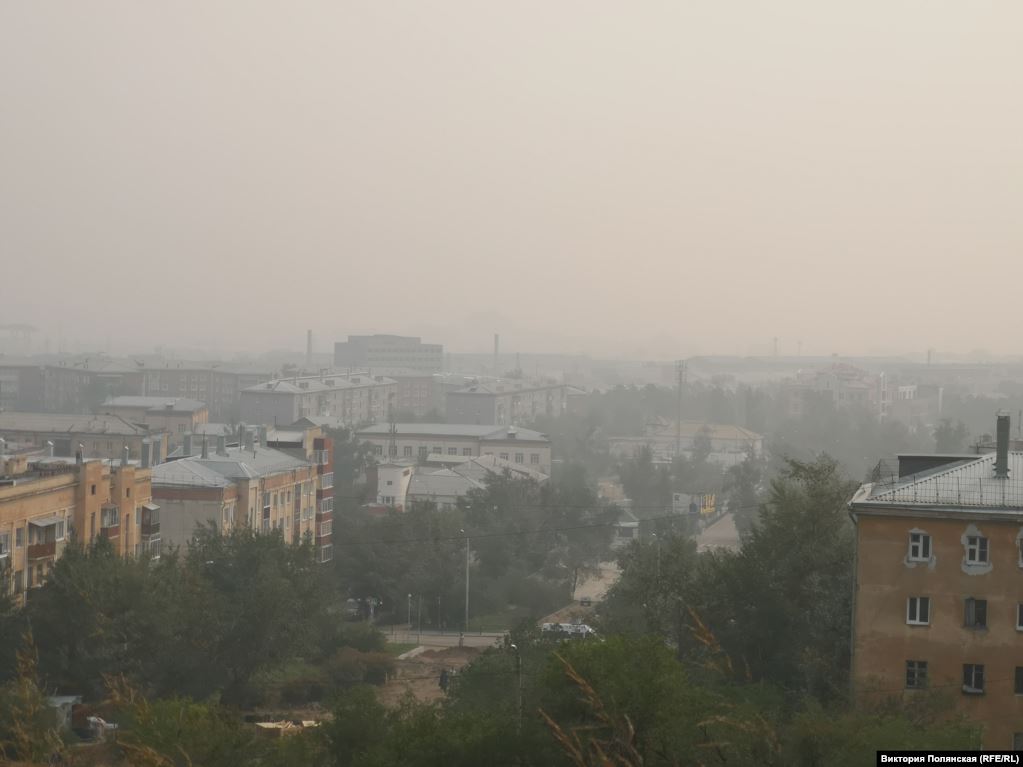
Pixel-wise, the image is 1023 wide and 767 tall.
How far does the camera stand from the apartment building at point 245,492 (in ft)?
86.3

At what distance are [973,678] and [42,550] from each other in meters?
13.9

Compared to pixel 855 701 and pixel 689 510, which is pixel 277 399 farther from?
pixel 855 701

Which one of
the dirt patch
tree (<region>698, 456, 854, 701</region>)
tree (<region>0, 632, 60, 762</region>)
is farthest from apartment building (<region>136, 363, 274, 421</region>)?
tree (<region>698, 456, 854, 701</region>)

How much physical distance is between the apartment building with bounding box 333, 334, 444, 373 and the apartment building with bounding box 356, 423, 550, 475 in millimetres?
66796

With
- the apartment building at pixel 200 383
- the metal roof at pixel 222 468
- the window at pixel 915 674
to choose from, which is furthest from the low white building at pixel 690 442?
the window at pixel 915 674

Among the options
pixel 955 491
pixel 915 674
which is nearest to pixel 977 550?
pixel 955 491

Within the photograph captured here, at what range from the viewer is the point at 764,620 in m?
16.1

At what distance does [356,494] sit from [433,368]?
83890 millimetres

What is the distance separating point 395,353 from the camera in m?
123

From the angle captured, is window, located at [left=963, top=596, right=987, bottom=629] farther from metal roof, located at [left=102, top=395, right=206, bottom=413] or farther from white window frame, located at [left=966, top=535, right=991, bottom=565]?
metal roof, located at [left=102, top=395, right=206, bottom=413]

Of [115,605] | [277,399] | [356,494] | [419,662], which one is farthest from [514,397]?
[115,605]

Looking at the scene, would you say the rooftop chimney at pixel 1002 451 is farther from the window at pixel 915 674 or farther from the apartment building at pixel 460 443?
the apartment building at pixel 460 443

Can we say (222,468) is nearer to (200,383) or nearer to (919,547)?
(919,547)

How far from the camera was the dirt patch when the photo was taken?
20.8m
